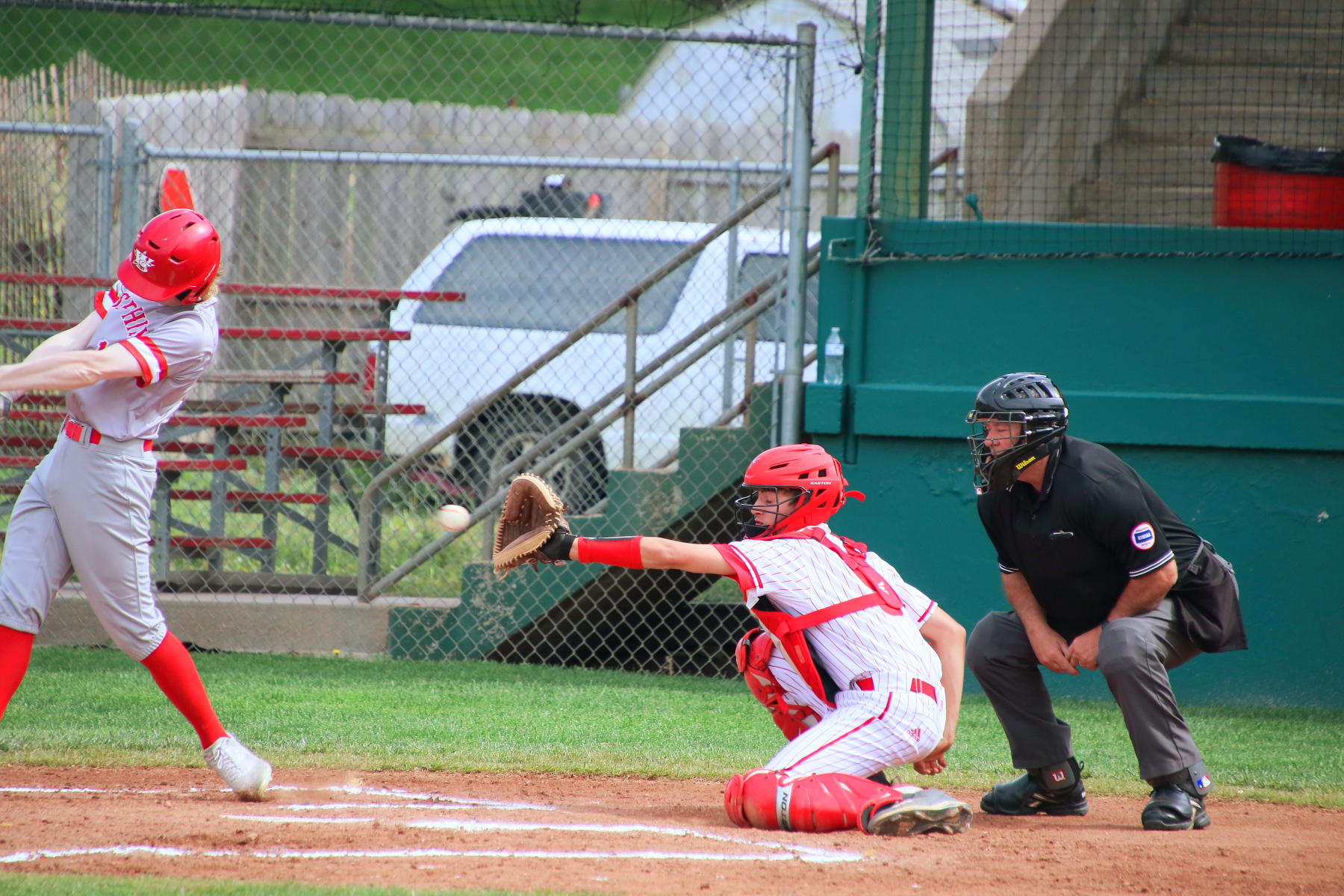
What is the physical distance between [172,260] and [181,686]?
1331mm

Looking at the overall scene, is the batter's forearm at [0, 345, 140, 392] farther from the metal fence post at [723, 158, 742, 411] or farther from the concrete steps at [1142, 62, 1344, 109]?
the concrete steps at [1142, 62, 1344, 109]

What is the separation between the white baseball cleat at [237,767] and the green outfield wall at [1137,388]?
3643 millimetres

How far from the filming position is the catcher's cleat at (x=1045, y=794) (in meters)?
4.26

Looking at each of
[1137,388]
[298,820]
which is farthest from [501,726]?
[1137,388]

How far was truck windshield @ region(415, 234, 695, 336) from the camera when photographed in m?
8.84

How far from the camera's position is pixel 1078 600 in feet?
14.3

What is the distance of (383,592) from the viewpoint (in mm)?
7496

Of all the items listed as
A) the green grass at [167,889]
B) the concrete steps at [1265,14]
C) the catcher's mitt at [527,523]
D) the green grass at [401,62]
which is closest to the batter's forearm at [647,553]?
the catcher's mitt at [527,523]

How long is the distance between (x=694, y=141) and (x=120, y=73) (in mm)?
6236

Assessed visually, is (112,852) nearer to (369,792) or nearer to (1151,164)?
(369,792)

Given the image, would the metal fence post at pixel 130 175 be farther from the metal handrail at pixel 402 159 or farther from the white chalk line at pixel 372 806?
the white chalk line at pixel 372 806

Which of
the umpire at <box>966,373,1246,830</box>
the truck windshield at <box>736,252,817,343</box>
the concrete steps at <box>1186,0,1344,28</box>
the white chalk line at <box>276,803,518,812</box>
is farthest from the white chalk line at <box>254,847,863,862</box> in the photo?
the concrete steps at <box>1186,0,1344,28</box>

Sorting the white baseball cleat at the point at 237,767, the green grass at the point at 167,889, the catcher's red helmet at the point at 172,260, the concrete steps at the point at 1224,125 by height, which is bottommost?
the white baseball cleat at the point at 237,767

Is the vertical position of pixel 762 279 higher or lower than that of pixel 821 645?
higher
